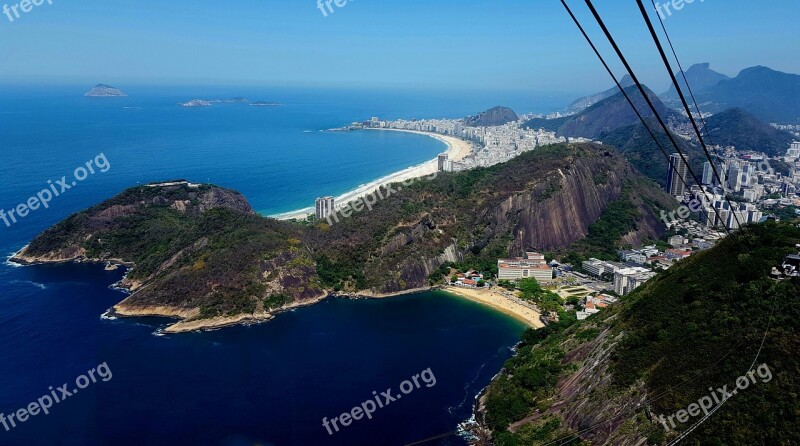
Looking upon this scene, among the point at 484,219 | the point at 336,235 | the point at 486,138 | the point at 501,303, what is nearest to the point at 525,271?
the point at 501,303

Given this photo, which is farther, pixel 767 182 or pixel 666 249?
pixel 767 182

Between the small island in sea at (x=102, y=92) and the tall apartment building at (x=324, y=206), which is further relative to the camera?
the small island in sea at (x=102, y=92)

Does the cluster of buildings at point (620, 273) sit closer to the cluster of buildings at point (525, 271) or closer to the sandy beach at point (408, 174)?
the cluster of buildings at point (525, 271)

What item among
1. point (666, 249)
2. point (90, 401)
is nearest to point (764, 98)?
point (666, 249)

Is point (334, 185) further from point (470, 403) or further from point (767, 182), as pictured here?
point (767, 182)

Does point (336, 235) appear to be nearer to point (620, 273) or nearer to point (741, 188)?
point (620, 273)
